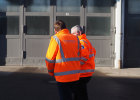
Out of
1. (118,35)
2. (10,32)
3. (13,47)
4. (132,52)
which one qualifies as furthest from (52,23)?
Result: (132,52)

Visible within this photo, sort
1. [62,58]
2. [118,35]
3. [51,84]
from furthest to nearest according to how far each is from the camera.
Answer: [118,35] < [51,84] < [62,58]

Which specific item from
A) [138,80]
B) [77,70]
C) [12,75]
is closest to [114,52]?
[138,80]

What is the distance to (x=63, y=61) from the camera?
14.1ft

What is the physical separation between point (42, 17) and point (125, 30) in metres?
3.42

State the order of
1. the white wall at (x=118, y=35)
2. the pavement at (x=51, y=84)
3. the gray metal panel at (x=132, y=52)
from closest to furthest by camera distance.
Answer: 1. the pavement at (x=51, y=84)
2. the white wall at (x=118, y=35)
3. the gray metal panel at (x=132, y=52)

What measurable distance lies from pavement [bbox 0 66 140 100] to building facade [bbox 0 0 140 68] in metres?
0.59

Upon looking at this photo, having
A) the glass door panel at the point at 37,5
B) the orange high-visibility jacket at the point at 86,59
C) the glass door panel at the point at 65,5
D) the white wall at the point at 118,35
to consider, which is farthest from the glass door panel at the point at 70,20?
the orange high-visibility jacket at the point at 86,59

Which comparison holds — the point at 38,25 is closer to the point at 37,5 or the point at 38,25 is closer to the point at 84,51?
the point at 37,5

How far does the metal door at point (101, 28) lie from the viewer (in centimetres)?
1151

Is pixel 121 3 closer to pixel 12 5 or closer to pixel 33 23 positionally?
pixel 33 23

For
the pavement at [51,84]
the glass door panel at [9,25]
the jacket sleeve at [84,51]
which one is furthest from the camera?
the glass door panel at [9,25]

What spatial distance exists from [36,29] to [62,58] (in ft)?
24.5

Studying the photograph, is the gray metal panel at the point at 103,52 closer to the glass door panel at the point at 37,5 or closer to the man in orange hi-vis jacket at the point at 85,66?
Answer: the glass door panel at the point at 37,5

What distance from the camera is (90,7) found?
1159 cm
